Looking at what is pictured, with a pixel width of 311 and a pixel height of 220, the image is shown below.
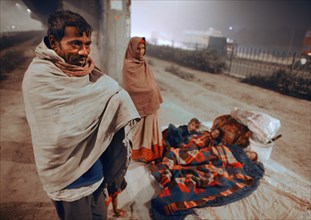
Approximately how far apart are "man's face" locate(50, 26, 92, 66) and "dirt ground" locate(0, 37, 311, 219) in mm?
1929

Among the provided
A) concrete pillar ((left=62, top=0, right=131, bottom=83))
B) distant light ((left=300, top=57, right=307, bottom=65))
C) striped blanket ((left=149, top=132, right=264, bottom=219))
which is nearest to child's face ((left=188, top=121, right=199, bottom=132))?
striped blanket ((left=149, top=132, right=264, bottom=219))

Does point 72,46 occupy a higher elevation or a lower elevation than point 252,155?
higher

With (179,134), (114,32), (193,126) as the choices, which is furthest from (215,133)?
(114,32)

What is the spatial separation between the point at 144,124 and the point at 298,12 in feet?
81.6

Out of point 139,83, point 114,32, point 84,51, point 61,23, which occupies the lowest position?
point 139,83

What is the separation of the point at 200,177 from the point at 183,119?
2.37 meters

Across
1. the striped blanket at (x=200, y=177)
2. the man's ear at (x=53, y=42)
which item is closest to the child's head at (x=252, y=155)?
the striped blanket at (x=200, y=177)

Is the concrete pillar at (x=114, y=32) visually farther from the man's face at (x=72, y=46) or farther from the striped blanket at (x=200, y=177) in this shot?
the man's face at (x=72, y=46)

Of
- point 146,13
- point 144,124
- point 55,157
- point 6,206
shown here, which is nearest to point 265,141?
point 144,124

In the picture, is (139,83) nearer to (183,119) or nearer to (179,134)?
(179,134)

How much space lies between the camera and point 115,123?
1.39 metres

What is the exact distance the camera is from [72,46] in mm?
1240

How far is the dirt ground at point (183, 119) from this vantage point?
2.67m

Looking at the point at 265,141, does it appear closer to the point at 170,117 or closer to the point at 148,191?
the point at 148,191
